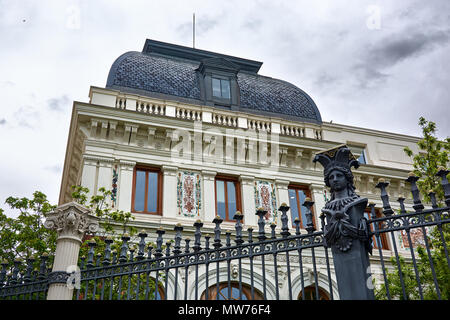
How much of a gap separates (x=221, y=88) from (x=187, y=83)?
1586mm

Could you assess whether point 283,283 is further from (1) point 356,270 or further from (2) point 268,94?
(1) point 356,270

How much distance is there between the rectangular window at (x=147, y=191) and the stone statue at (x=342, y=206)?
11911 millimetres

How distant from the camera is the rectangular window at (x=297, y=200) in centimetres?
1852

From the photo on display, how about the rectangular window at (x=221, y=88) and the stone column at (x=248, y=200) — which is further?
the rectangular window at (x=221, y=88)

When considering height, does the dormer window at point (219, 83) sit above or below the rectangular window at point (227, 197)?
above

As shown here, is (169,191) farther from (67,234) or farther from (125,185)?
(67,234)

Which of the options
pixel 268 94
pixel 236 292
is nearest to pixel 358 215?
pixel 236 292

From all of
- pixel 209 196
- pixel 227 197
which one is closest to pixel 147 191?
pixel 209 196

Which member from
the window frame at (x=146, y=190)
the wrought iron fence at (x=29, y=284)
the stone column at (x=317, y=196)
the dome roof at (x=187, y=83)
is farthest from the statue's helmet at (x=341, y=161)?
the dome roof at (x=187, y=83)

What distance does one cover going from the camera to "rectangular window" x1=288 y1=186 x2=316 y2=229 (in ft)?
60.7

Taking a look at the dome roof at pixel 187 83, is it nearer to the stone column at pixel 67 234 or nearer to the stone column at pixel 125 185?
the stone column at pixel 125 185

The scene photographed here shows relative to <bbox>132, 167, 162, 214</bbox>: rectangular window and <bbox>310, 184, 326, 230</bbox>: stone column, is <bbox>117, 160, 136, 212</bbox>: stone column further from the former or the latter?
<bbox>310, 184, 326, 230</bbox>: stone column

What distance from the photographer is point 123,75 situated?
65.5 ft

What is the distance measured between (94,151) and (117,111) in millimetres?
1753
